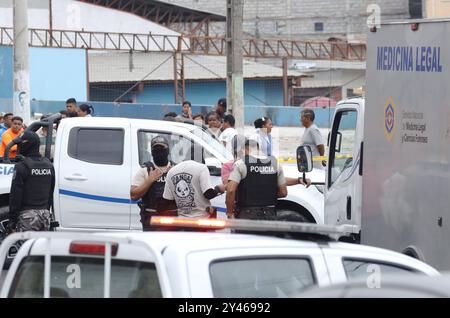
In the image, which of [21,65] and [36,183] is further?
[21,65]

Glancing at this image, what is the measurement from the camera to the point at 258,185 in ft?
32.3

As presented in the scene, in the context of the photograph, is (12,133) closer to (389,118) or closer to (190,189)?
(190,189)

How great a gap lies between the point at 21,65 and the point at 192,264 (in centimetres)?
1505

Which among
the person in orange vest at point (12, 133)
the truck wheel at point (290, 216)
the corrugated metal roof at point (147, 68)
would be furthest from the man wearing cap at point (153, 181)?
the corrugated metal roof at point (147, 68)

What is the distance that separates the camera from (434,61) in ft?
25.8

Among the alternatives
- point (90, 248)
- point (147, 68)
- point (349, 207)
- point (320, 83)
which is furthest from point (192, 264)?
point (320, 83)

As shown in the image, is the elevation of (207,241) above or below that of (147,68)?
below

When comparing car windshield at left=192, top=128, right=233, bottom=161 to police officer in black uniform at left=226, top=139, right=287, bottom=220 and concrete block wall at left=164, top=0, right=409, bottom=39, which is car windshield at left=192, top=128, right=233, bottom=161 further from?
concrete block wall at left=164, top=0, right=409, bottom=39

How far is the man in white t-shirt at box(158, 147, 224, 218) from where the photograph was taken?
360 inches

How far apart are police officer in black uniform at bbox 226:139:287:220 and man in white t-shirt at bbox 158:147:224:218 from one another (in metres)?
0.62

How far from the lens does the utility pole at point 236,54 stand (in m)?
18.6

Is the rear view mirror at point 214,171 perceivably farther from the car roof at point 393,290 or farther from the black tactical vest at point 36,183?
the car roof at point 393,290

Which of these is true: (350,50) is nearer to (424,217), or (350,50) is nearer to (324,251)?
(424,217)

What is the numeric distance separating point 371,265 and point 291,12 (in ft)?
205
